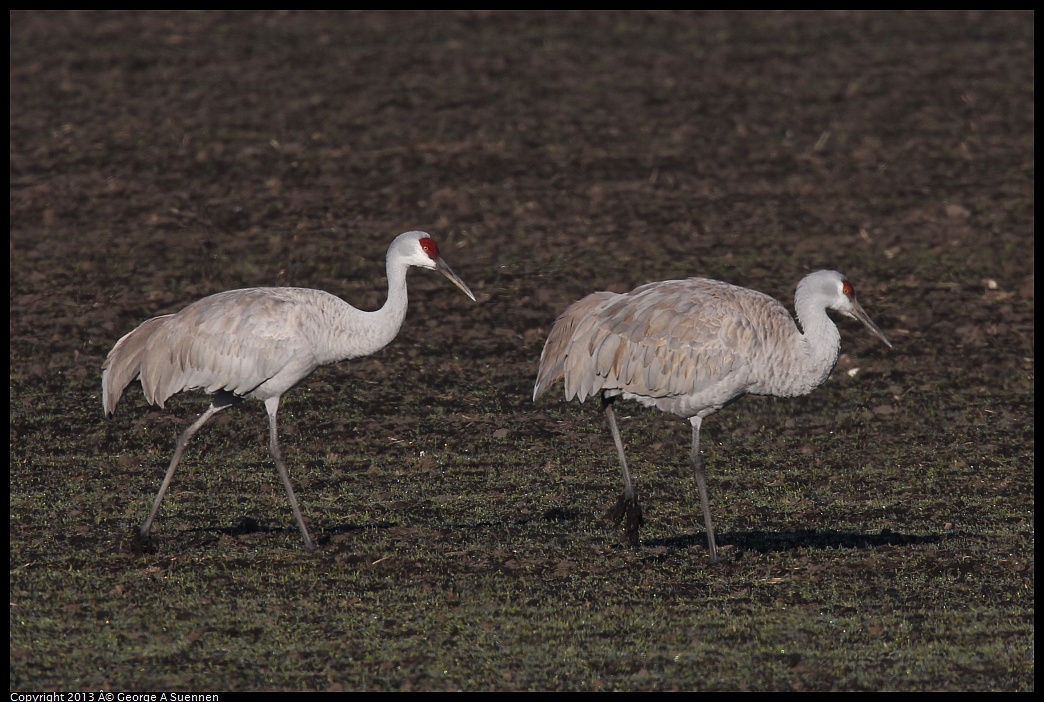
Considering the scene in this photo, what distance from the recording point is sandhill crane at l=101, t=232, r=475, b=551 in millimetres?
8586

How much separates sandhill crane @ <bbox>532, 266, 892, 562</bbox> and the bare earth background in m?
0.75

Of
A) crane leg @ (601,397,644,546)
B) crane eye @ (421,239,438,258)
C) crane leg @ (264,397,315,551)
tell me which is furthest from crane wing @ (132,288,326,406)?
crane leg @ (601,397,644,546)

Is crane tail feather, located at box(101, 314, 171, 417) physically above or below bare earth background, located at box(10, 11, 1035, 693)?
above

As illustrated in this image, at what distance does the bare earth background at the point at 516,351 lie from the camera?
7176mm

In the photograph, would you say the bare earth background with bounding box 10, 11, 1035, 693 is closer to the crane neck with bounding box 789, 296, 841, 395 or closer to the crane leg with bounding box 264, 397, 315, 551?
the crane leg with bounding box 264, 397, 315, 551

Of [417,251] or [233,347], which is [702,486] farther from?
[233,347]

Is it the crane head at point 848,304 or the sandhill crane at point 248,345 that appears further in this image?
the crane head at point 848,304

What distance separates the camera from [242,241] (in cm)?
1375

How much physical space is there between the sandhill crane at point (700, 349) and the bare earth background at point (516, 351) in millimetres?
755

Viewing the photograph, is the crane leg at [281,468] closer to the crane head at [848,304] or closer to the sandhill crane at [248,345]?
the sandhill crane at [248,345]

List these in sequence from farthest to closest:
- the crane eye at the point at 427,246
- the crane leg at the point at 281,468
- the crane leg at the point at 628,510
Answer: the crane eye at the point at 427,246 → the crane leg at the point at 628,510 → the crane leg at the point at 281,468

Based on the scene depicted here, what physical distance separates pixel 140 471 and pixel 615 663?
13.4ft

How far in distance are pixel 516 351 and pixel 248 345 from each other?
3.62 m

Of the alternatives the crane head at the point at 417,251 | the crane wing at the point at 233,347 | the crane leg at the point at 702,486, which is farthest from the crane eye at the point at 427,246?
the crane leg at the point at 702,486
